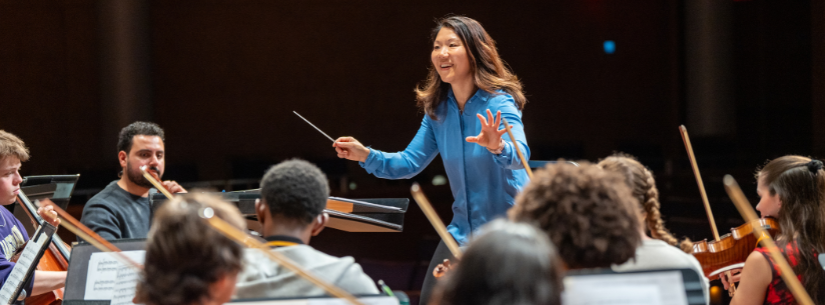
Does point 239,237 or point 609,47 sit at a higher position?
point 609,47

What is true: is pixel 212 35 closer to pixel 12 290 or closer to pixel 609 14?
pixel 609 14

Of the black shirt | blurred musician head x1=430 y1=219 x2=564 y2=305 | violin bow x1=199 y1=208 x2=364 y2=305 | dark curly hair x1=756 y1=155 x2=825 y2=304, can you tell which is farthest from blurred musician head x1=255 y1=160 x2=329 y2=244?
the black shirt

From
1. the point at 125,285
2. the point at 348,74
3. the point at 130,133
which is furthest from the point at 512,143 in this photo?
the point at 348,74

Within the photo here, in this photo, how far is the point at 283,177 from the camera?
1515 millimetres

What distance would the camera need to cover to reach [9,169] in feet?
8.61

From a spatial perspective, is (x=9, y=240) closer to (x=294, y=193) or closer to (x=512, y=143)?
(x=294, y=193)

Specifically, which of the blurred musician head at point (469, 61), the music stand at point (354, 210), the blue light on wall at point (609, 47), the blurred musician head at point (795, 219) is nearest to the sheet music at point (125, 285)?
the music stand at point (354, 210)

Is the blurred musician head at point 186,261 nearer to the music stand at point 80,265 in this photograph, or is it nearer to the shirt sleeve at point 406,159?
the music stand at point 80,265

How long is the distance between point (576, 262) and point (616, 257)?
0.07 meters

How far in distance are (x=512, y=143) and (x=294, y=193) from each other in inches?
37.0

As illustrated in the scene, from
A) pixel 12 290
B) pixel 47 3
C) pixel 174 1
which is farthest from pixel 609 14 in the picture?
pixel 12 290

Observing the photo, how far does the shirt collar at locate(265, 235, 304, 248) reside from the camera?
1463 mm

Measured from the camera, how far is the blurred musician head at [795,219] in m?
1.94

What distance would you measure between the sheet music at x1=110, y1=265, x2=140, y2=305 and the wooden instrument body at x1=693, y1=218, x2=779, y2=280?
1705 millimetres
